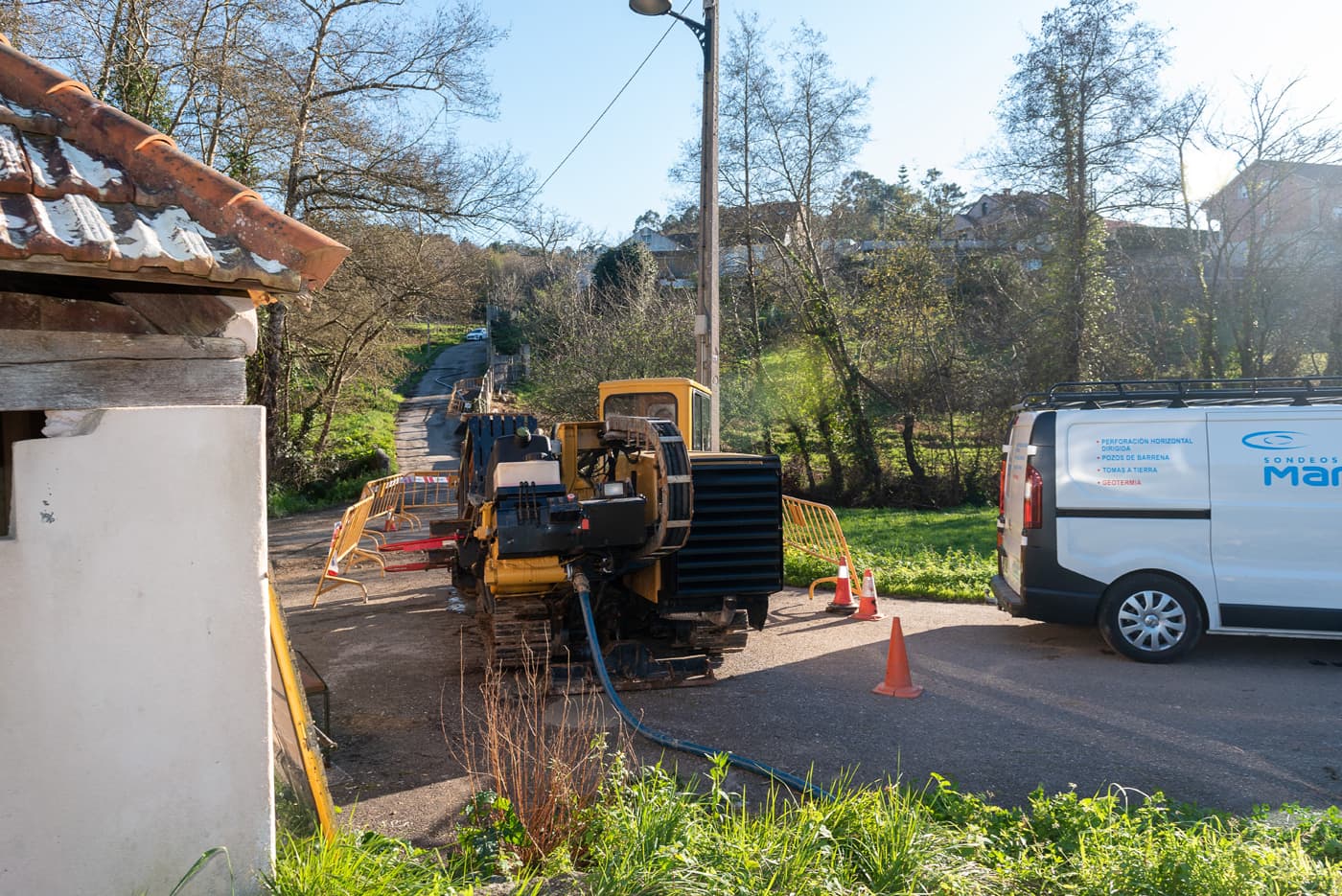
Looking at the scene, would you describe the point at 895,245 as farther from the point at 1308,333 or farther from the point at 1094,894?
the point at 1094,894

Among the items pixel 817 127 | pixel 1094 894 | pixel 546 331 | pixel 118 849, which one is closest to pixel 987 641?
pixel 1094 894

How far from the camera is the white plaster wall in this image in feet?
10.9

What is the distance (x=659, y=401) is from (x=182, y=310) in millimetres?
6710

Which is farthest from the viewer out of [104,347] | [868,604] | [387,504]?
[387,504]

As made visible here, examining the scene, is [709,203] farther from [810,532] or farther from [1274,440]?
[1274,440]

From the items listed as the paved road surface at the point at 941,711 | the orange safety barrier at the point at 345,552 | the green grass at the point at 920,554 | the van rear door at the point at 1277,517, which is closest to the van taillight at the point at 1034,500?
the paved road surface at the point at 941,711

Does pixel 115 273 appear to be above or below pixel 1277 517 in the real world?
above

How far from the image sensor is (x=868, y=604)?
9.88m

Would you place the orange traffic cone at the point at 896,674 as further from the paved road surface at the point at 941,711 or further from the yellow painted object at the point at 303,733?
the yellow painted object at the point at 303,733

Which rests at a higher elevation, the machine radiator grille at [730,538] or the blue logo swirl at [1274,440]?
the blue logo swirl at [1274,440]

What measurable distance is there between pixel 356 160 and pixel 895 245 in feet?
37.0

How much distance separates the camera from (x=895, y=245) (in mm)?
21125

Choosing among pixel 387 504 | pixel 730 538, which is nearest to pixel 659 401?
pixel 730 538

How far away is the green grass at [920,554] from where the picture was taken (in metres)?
11.3
